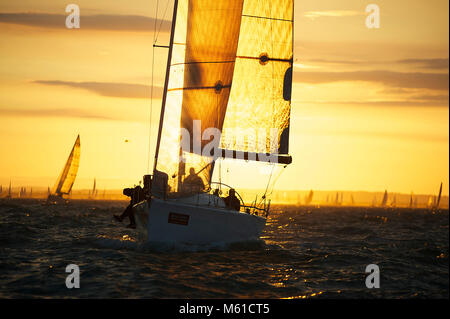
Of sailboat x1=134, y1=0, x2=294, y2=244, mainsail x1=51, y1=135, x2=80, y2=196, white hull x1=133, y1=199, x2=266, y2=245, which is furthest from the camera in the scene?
mainsail x1=51, y1=135, x2=80, y2=196

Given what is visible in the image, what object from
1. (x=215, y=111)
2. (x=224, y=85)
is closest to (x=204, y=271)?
(x=215, y=111)

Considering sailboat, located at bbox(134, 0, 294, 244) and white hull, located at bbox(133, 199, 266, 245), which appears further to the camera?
sailboat, located at bbox(134, 0, 294, 244)

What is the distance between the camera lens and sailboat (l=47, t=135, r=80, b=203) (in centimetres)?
8424

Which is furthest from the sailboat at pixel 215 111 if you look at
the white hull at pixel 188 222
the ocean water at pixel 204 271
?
the ocean water at pixel 204 271

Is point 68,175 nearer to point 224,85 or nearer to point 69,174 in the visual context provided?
point 69,174

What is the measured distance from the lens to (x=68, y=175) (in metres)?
88.4

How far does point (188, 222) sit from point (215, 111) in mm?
4767

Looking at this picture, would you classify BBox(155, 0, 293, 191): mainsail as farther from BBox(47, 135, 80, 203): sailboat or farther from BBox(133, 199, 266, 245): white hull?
BBox(47, 135, 80, 203): sailboat

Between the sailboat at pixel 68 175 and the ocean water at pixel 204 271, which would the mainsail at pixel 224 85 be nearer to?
the ocean water at pixel 204 271

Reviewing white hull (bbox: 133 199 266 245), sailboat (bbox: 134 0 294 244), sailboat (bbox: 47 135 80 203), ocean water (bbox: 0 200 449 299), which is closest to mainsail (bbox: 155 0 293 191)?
sailboat (bbox: 134 0 294 244)
